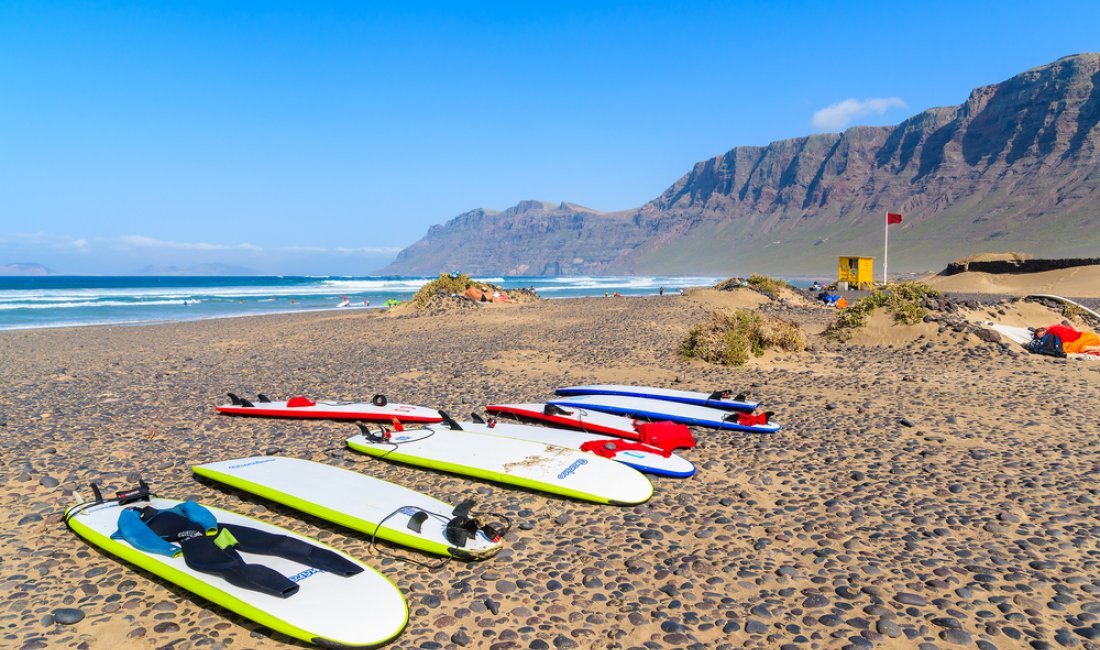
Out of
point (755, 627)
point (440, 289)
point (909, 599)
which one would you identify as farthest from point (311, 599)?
point (440, 289)

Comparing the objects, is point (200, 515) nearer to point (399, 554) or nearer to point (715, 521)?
point (399, 554)

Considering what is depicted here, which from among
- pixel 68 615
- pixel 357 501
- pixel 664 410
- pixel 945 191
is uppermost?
pixel 945 191

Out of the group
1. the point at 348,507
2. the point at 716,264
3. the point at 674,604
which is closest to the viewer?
the point at 674,604

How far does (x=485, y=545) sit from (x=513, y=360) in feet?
30.8

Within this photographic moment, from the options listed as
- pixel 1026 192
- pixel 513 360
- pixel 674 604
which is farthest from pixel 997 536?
pixel 1026 192

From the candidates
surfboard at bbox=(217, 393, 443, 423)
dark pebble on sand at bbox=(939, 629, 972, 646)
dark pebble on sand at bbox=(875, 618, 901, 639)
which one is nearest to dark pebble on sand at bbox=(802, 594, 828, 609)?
dark pebble on sand at bbox=(875, 618, 901, 639)

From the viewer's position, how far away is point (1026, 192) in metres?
107

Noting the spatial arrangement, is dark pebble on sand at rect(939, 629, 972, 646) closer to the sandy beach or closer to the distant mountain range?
the sandy beach

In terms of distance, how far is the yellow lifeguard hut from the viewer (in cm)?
3647

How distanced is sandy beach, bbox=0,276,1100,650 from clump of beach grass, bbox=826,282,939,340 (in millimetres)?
2382

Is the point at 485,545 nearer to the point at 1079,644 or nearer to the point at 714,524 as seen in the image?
the point at 714,524

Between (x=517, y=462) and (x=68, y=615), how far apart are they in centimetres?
349

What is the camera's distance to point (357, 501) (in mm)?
5016

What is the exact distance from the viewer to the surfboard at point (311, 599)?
3372 mm
